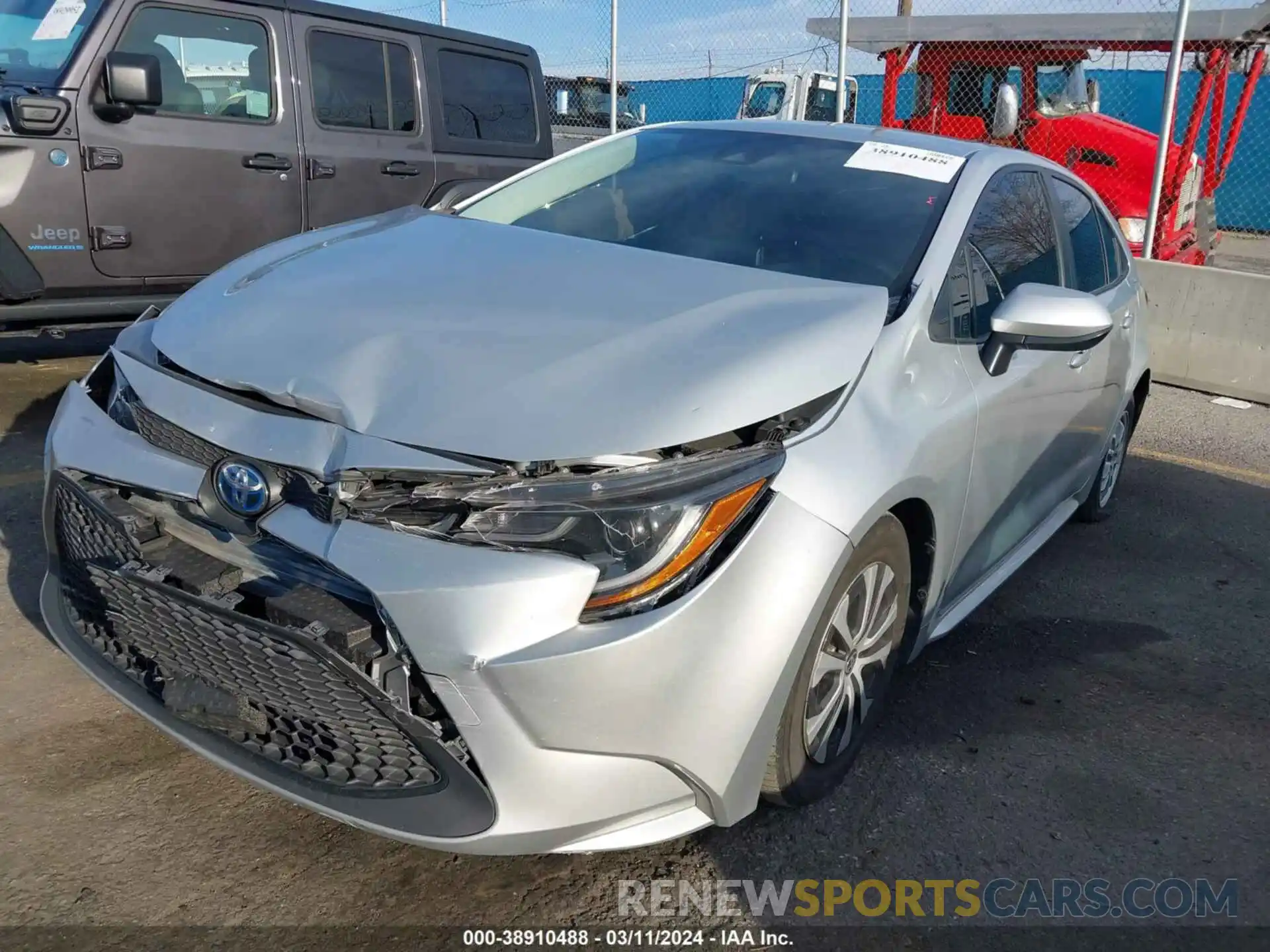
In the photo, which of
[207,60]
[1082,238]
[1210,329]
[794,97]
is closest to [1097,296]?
[1082,238]

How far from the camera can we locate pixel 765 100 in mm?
15516

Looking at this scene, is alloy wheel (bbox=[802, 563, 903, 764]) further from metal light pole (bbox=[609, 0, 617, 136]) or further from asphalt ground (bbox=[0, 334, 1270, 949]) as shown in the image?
metal light pole (bbox=[609, 0, 617, 136])

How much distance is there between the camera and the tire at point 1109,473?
176 inches

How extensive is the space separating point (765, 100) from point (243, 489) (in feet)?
48.5

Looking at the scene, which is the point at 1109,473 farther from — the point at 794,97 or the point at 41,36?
the point at 794,97

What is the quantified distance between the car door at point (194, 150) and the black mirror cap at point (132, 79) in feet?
0.54

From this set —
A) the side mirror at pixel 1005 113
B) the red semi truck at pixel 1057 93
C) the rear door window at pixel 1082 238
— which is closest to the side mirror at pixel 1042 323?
the rear door window at pixel 1082 238

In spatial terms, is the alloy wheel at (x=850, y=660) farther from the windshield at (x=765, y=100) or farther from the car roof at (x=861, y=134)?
the windshield at (x=765, y=100)

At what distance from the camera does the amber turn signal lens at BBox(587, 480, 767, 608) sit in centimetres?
194

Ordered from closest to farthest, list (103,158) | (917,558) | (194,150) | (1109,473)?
(917,558) → (1109,473) → (103,158) → (194,150)

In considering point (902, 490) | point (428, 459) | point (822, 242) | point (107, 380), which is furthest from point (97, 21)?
point (902, 490)

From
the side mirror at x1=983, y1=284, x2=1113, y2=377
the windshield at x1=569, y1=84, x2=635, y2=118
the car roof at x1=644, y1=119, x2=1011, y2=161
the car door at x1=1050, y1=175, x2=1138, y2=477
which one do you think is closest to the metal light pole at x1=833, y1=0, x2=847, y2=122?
the windshield at x1=569, y1=84, x2=635, y2=118

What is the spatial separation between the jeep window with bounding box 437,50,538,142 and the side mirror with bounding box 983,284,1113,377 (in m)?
4.61

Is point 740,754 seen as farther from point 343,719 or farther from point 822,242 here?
point 822,242
